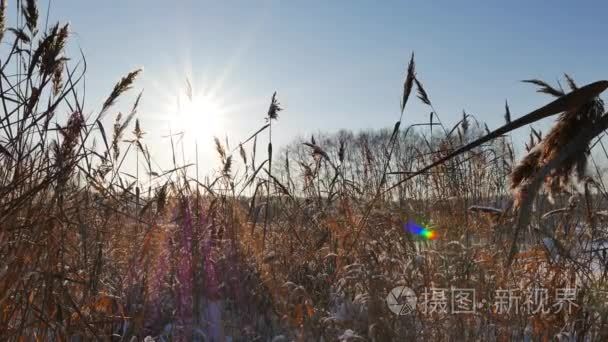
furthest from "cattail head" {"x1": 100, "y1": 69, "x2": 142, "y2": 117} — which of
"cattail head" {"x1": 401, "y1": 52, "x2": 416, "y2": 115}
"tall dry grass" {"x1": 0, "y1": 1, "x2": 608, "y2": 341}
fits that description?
"cattail head" {"x1": 401, "y1": 52, "x2": 416, "y2": 115}

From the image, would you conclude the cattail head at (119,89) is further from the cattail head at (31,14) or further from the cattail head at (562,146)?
the cattail head at (562,146)

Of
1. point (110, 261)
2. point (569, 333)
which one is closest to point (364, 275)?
point (569, 333)

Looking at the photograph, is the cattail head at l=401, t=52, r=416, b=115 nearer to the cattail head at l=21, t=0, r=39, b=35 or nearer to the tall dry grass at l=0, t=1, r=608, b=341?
the tall dry grass at l=0, t=1, r=608, b=341

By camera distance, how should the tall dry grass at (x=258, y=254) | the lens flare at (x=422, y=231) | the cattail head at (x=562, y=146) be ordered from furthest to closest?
the lens flare at (x=422, y=231)
the tall dry grass at (x=258, y=254)
the cattail head at (x=562, y=146)

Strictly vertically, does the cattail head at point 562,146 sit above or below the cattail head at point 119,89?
below

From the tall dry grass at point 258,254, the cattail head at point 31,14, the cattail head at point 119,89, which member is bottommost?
the tall dry grass at point 258,254

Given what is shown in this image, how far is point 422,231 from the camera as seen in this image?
3.04 meters

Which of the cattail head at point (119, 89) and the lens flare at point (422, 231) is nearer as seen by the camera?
the cattail head at point (119, 89)

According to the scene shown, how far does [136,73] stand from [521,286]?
6.76ft

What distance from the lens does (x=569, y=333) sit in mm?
2037

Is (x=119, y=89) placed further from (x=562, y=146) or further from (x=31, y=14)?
(x=562, y=146)

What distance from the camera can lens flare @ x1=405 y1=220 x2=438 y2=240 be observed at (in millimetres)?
2963

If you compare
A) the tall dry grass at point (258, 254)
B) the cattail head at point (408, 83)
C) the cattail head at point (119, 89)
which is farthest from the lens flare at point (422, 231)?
the cattail head at point (119, 89)

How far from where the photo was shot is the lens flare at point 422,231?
117 inches
